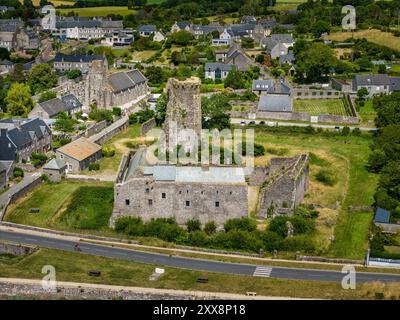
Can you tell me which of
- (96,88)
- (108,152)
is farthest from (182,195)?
(96,88)

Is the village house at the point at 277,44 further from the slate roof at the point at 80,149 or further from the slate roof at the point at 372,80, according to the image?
the slate roof at the point at 80,149

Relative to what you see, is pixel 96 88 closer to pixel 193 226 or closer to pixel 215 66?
pixel 215 66

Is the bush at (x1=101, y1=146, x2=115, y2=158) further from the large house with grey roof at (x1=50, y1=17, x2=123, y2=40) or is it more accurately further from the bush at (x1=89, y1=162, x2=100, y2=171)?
the large house with grey roof at (x1=50, y1=17, x2=123, y2=40)

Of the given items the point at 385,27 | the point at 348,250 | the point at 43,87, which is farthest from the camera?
the point at 385,27

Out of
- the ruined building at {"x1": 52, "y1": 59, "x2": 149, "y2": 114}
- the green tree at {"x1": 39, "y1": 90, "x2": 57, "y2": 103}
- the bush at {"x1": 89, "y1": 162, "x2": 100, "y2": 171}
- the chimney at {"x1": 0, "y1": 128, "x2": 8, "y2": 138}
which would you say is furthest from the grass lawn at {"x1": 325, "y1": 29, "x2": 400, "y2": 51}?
the chimney at {"x1": 0, "y1": 128, "x2": 8, "y2": 138}

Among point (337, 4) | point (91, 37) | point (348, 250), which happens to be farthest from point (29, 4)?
point (348, 250)
